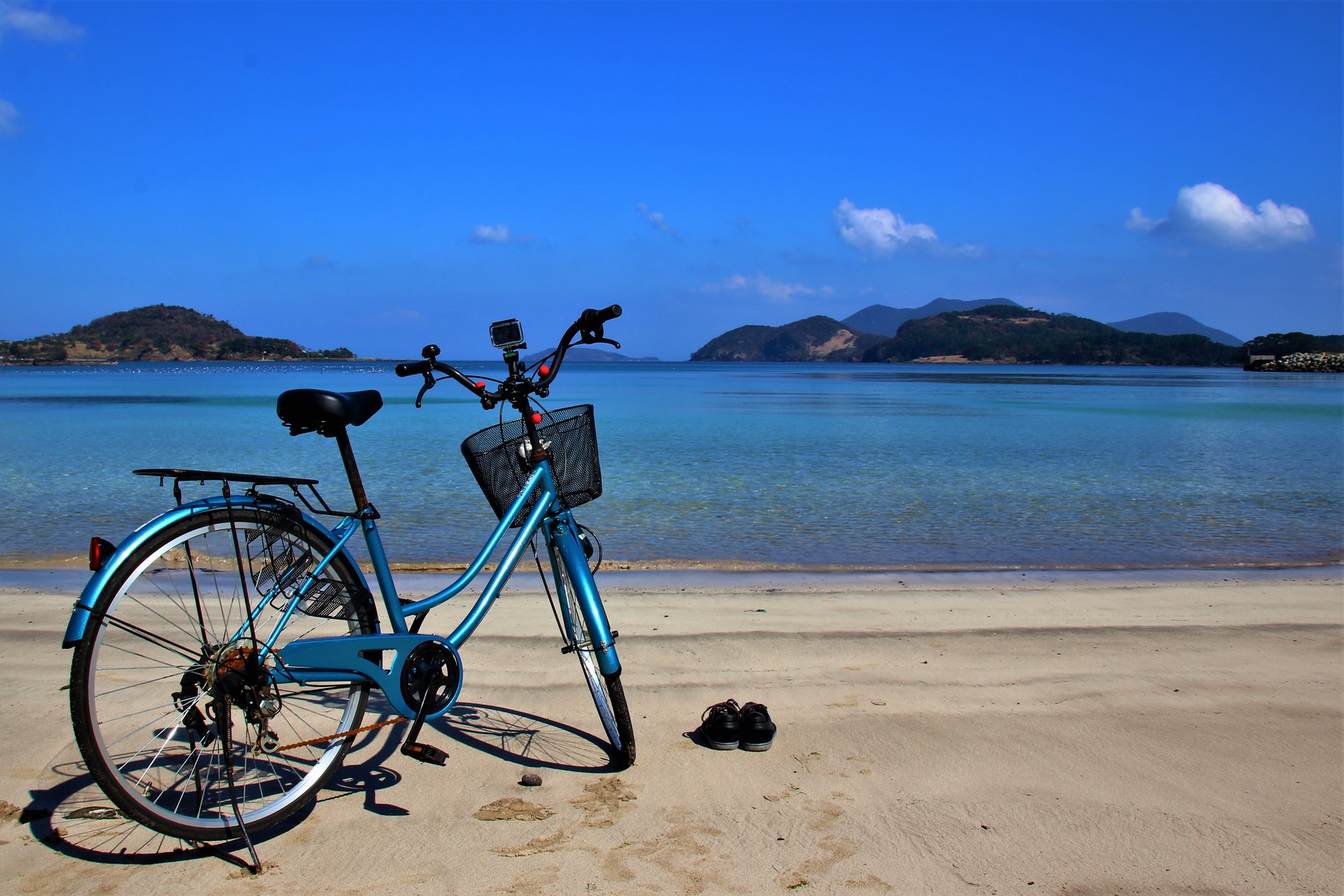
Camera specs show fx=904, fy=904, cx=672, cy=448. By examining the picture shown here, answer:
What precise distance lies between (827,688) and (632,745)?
4.04 ft

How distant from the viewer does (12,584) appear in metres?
6.57

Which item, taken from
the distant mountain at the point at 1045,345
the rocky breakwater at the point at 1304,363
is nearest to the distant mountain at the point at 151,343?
the distant mountain at the point at 1045,345

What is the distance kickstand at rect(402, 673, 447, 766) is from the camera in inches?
118

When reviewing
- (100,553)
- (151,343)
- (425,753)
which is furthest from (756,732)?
(151,343)

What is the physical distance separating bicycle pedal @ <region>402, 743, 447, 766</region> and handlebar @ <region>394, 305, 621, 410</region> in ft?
3.86

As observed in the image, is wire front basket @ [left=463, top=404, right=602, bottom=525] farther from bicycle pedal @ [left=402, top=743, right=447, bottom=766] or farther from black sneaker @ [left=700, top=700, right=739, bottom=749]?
black sneaker @ [left=700, top=700, right=739, bottom=749]

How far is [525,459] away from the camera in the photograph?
3.34m

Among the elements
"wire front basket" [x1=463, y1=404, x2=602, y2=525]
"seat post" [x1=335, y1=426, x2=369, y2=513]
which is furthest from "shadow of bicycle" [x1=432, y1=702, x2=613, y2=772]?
"seat post" [x1=335, y1=426, x2=369, y2=513]

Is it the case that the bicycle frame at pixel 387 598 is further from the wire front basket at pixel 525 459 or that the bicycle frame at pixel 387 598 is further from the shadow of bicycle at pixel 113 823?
the shadow of bicycle at pixel 113 823

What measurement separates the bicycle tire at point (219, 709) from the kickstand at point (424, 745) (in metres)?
0.19

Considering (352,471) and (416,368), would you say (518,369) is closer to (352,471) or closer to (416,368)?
(416,368)

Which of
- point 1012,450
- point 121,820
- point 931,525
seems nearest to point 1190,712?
point 121,820

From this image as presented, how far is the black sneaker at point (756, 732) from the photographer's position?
11.4 feet

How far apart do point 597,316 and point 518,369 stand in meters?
0.35
